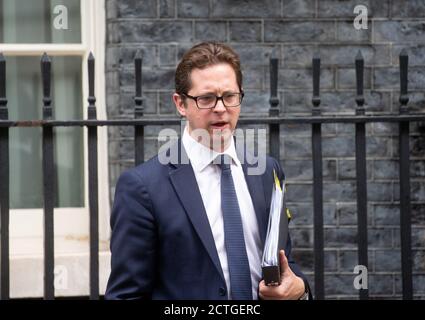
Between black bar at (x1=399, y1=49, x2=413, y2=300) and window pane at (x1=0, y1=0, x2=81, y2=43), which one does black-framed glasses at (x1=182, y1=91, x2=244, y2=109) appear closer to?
black bar at (x1=399, y1=49, x2=413, y2=300)

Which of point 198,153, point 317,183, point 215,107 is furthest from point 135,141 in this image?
point 215,107

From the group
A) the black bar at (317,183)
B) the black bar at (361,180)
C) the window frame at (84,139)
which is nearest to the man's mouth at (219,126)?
the black bar at (317,183)

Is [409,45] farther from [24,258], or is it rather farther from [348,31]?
[24,258]

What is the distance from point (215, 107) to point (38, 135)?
9.21ft

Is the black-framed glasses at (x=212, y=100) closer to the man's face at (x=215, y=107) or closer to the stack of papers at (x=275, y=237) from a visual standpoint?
the man's face at (x=215, y=107)

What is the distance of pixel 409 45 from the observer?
5414mm

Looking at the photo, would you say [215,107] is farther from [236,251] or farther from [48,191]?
[48,191]

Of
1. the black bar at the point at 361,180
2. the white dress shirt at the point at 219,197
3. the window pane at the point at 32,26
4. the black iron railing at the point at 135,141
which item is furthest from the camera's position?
the window pane at the point at 32,26

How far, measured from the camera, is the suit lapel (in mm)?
2924

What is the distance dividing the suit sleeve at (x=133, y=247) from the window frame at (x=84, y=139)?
7.98 feet

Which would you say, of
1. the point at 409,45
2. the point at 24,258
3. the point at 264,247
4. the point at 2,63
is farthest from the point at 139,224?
the point at 409,45

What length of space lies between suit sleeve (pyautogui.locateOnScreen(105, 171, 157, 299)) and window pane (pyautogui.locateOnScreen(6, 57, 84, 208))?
2.66 metres

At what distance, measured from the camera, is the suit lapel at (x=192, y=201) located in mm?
2924

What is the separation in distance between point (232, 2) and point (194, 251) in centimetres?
274
